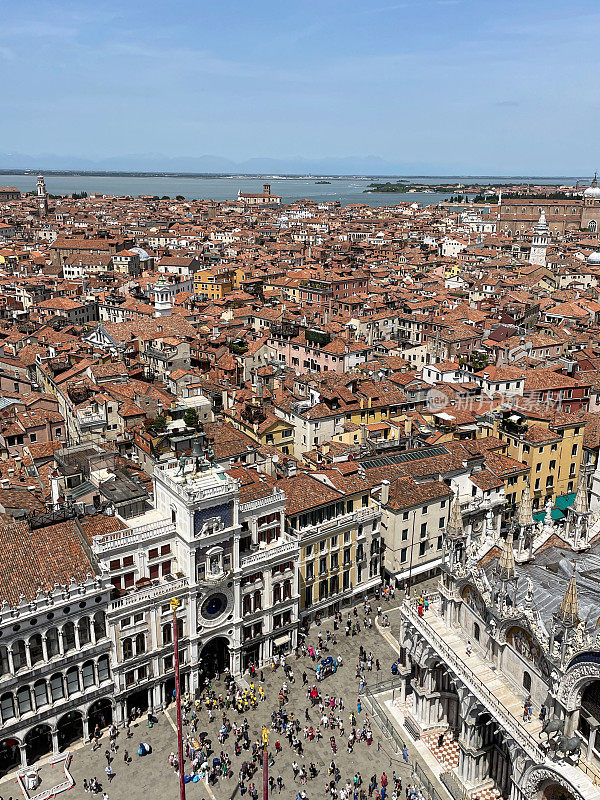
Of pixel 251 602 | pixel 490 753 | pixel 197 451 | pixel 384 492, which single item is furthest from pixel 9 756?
pixel 384 492

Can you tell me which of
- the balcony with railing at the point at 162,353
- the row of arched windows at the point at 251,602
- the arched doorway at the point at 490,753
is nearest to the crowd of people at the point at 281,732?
the arched doorway at the point at 490,753

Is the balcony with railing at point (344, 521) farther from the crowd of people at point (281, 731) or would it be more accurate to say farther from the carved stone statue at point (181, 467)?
the carved stone statue at point (181, 467)

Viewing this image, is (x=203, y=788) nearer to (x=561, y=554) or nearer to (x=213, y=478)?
(x=213, y=478)

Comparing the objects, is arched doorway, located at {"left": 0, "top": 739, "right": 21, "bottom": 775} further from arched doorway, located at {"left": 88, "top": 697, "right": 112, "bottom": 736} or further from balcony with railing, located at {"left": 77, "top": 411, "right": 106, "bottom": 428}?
balcony with railing, located at {"left": 77, "top": 411, "right": 106, "bottom": 428}

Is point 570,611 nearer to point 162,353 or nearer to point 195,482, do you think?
point 195,482

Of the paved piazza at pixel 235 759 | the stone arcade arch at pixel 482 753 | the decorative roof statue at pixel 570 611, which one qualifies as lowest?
the paved piazza at pixel 235 759

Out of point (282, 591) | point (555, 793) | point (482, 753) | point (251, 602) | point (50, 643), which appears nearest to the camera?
point (555, 793)

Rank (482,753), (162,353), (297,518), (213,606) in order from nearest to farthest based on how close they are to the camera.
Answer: (482,753) < (213,606) < (297,518) < (162,353)

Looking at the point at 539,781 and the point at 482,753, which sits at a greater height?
the point at 539,781
